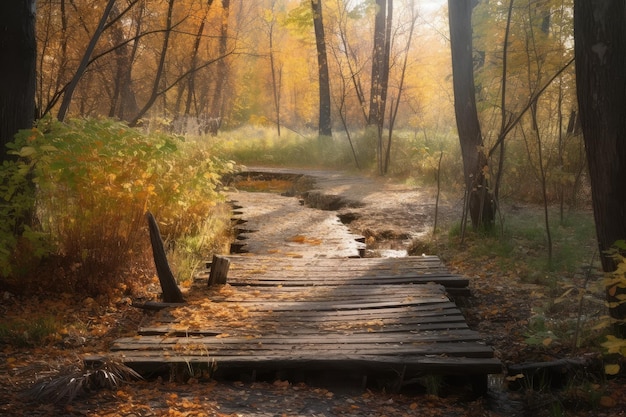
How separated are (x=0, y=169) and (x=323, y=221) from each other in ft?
17.6

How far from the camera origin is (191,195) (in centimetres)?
794

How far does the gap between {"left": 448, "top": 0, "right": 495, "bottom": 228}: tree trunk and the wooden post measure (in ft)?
12.3

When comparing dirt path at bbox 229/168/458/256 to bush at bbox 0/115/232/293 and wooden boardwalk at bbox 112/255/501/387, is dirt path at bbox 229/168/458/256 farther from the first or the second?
Result: bush at bbox 0/115/232/293

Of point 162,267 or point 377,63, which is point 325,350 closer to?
point 162,267

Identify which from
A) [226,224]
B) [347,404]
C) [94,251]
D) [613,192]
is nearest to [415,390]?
[347,404]

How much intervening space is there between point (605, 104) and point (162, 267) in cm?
364

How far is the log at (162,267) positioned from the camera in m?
5.34

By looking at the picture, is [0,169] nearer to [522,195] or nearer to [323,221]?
[323,221]

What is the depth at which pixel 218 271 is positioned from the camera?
5945 mm

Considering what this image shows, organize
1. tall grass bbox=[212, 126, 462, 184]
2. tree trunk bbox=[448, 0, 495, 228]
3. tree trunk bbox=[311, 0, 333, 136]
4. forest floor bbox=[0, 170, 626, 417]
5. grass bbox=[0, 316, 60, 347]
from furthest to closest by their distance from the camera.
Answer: tree trunk bbox=[311, 0, 333, 136]
tall grass bbox=[212, 126, 462, 184]
tree trunk bbox=[448, 0, 495, 228]
grass bbox=[0, 316, 60, 347]
forest floor bbox=[0, 170, 626, 417]

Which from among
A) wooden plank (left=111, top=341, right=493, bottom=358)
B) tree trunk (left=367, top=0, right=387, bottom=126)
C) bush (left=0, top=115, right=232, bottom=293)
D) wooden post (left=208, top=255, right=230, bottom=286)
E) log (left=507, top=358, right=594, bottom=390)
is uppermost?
tree trunk (left=367, top=0, right=387, bottom=126)

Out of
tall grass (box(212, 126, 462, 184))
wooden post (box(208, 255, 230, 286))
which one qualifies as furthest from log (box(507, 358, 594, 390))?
tall grass (box(212, 126, 462, 184))

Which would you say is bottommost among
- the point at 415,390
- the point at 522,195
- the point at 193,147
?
the point at 415,390

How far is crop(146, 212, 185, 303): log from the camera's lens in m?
5.34
